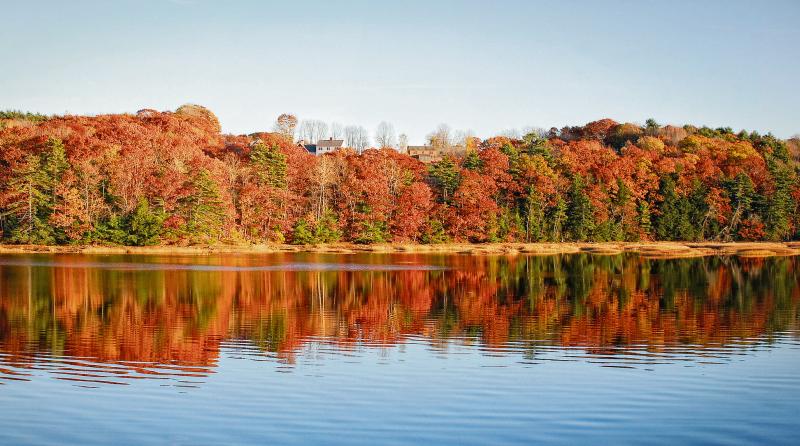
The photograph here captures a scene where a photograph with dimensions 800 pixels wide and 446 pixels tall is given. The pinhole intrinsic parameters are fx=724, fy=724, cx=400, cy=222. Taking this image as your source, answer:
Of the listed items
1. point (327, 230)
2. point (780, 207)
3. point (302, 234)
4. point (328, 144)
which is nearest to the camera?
point (302, 234)

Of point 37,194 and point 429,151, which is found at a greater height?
point 429,151

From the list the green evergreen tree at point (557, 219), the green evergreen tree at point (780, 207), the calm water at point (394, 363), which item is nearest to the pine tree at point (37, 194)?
the calm water at point (394, 363)

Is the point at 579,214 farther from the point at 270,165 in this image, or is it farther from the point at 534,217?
the point at 270,165

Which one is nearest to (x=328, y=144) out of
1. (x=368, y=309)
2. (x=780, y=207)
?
(x=780, y=207)

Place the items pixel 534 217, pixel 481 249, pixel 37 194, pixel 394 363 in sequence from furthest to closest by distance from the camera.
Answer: pixel 534 217 < pixel 481 249 < pixel 37 194 < pixel 394 363

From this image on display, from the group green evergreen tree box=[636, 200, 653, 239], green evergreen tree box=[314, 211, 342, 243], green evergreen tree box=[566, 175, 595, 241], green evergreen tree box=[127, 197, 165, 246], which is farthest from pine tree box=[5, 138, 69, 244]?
green evergreen tree box=[636, 200, 653, 239]

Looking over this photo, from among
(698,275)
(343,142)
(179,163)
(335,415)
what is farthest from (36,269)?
(343,142)

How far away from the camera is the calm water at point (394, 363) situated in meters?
9.98

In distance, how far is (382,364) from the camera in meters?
14.3

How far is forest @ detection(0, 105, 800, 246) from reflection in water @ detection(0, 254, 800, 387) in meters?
16.1

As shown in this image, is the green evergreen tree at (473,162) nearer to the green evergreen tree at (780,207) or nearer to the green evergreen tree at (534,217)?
the green evergreen tree at (534,217)

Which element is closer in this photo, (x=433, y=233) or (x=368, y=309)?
(x=368, y=309)

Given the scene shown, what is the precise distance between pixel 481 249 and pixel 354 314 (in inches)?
1441

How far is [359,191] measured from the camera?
62.4 metres
